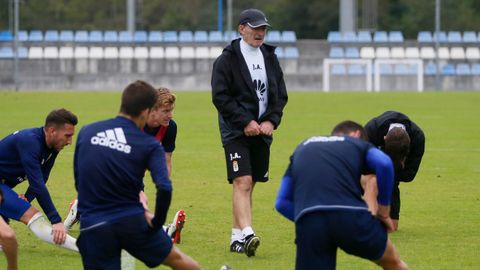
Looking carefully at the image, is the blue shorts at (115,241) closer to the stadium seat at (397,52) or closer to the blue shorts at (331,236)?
the blue shorts at (331,236)

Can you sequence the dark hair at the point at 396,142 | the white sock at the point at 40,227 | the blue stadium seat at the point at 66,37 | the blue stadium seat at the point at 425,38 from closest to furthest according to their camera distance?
1. the white sock at the point at 40,227
2. the dark hair at the point at 396,142
3. the blue stadium seat at the point at 66,37
4. the blue stadium seat at the point at 425,38

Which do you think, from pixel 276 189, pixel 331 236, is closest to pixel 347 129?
pixel 331 236

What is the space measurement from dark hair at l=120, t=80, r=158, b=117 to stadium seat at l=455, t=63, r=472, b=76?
45.7 metres

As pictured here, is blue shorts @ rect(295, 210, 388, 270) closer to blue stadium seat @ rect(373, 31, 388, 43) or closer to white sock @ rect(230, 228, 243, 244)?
white sock @ rect(230, 228, 243, 244)

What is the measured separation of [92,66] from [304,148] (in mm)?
45271

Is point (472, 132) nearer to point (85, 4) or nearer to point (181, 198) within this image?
point (181, 198)

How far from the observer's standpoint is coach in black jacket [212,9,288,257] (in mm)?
10133

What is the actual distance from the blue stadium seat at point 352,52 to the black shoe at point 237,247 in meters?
43.1

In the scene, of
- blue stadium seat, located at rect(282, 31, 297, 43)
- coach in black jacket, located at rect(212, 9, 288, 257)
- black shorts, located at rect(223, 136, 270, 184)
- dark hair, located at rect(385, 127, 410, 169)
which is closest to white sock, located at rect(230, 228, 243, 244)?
coach in black jacket, located at rect(212, 9, 288, 257)

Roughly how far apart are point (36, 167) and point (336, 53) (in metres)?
44.7

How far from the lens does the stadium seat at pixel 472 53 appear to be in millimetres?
53375

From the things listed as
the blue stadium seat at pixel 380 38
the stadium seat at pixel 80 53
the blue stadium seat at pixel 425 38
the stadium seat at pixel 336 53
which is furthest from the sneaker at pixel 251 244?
the blue stadium seat at pixel 425 38

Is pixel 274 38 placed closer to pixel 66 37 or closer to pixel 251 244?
pixel 66 37

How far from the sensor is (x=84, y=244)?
6828 mm
